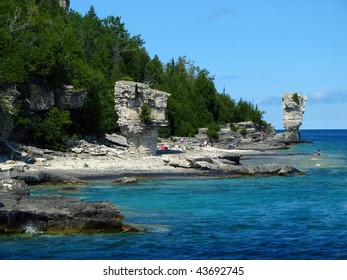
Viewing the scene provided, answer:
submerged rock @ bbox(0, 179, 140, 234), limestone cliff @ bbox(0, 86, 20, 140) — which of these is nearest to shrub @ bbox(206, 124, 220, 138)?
limestone cliff @ bbox(0, 86, 20, 140)

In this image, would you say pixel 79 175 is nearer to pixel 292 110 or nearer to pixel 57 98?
pixel 57 98

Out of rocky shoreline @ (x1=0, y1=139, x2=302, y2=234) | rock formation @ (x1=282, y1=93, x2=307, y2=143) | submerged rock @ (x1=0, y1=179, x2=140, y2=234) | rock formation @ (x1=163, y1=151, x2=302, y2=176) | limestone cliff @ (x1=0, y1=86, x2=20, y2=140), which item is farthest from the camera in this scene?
rock formation @ (x1=282, y1=93, x2=307, y2=143)

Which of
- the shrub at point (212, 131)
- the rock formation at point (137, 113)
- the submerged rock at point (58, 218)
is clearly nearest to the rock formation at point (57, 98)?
the rock formation at point (137, 113)

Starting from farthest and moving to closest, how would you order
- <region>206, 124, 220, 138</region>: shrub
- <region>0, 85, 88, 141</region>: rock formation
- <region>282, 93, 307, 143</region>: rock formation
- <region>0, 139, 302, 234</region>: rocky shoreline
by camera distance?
<region>282, 93, 307, 143</region>: rock formation, <region>206, 124, 220, 138</region>: shrub, <region>0, 85, 88, 141</region>: rock formation, <region>0, 139, 302, 234</region>: rocky shoreline

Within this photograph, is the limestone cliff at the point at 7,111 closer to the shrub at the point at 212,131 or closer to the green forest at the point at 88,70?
the green forest at the point at 88,70

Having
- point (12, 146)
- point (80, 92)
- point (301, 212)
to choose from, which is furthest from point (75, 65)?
point (301, 212)

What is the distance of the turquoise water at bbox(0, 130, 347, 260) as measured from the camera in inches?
736

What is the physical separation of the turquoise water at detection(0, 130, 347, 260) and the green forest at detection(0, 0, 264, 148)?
15.7m

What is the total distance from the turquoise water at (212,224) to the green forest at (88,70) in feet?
51.4

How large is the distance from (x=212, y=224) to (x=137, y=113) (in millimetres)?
28077

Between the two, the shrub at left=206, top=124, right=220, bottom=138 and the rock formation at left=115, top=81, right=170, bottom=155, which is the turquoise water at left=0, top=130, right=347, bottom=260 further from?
the shrub at left=206, top=124, right=220, bottom=138

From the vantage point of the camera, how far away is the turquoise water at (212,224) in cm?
1870

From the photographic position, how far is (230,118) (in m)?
105
